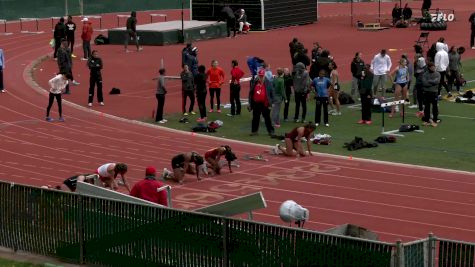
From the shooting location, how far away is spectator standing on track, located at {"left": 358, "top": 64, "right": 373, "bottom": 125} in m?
29.9

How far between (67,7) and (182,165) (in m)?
40.1

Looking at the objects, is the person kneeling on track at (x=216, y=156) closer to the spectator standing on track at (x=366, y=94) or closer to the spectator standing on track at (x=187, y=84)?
the spectator standing on track at (x=366, y=94)

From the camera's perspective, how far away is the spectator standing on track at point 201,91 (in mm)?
30297

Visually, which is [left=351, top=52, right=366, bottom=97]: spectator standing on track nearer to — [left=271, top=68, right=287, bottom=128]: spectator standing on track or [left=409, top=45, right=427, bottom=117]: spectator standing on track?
[left=409, top=45, right=427, bottom=117]: spectator standing on track

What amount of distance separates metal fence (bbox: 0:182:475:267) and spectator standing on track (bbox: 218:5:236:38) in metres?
34.8

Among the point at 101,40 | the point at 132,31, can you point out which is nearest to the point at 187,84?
the point at 132,31

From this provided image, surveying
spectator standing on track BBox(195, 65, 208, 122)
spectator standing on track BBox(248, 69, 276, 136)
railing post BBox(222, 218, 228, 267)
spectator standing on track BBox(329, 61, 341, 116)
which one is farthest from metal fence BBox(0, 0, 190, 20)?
railing post BBox(222, 218, 228, 267)

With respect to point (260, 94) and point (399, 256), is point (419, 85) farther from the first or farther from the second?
point (399, 256)

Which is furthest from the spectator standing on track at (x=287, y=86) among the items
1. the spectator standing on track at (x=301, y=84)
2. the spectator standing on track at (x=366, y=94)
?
the spectator standing on track at (x=366, y=94)

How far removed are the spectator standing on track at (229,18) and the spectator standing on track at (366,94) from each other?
22207 millimetres

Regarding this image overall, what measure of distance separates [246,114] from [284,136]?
4250mm

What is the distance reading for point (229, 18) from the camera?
52656mm

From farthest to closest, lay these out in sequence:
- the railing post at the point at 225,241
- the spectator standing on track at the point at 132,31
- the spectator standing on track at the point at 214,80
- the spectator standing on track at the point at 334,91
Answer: the spectator standing on track at the point at 132,31 → the spectator standing on track at the point at 214,80 → the spectator standing on track at the point at 334,91 → the railing post at the point at 225,241

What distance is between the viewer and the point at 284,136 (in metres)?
27.9
